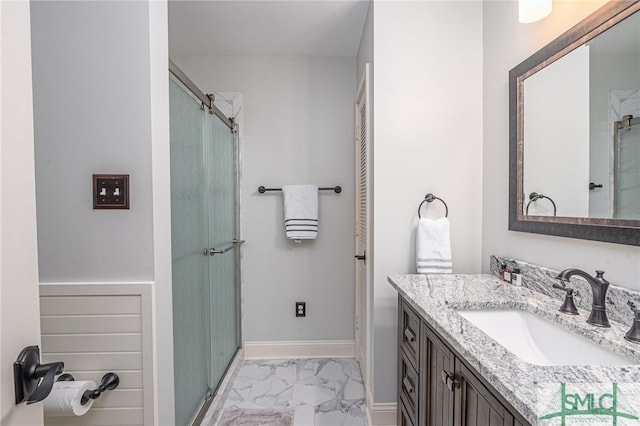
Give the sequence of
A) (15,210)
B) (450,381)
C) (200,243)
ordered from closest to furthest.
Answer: (15,210) < (450,381) < (200,243)

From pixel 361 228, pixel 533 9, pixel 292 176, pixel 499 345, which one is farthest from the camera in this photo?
pixel 292 176

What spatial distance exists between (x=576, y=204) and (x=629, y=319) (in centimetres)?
39

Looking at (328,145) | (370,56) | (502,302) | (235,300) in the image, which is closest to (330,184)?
(328,145)

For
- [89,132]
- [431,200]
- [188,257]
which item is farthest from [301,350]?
[89,132]

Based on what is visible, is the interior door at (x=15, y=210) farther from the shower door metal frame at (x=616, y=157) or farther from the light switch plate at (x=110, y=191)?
the shower door metal frame at (x=616, y=157)

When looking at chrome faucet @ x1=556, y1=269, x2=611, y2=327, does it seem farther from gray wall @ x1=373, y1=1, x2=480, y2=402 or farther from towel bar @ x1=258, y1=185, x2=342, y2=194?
towel bar @ x1=258, y1=185, x2=342, y2=194

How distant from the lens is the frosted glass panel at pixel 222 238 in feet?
6.40

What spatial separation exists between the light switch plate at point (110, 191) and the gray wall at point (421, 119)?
114cm

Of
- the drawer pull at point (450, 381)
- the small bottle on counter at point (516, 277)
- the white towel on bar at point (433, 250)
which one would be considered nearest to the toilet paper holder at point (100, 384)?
the drawer pull at point (450, 381)

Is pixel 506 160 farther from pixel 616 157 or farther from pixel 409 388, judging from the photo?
pixel 409 388

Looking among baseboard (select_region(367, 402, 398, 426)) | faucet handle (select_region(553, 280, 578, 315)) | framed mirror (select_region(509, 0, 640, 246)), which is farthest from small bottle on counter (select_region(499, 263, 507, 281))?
baseboard (select_region(367, 402, 398, 426))

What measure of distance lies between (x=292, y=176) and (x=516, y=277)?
1656mm

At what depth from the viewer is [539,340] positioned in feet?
3.32

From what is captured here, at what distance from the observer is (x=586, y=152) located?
3.51ft
